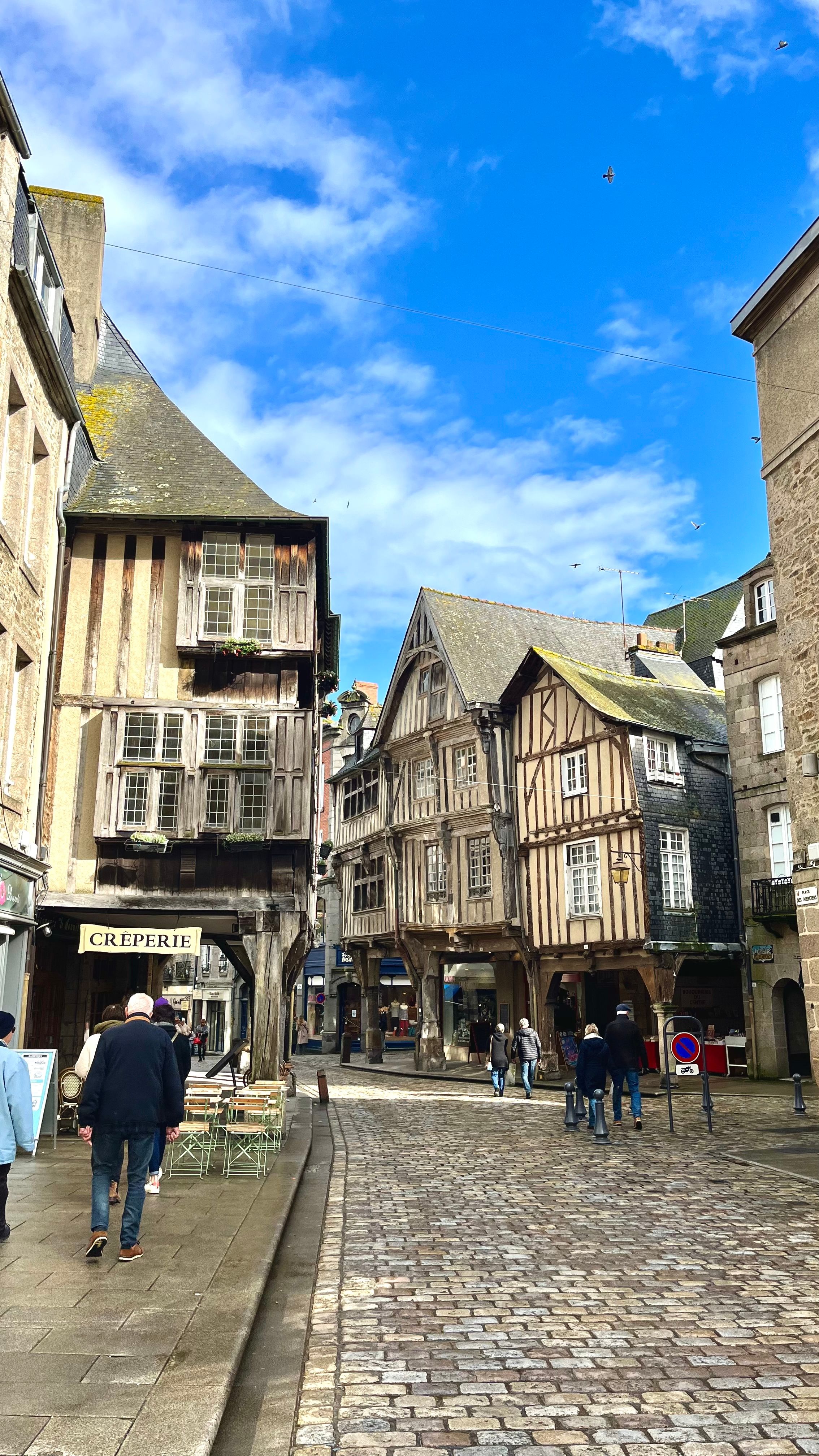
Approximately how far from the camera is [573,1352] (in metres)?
4.85

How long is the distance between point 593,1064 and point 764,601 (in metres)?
13.2

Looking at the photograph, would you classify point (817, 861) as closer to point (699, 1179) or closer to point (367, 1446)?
point (699, 1179)

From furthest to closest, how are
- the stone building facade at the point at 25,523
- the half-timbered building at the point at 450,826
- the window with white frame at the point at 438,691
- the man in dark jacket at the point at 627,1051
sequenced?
1. the window with white frame at the point at 438,691
2. the half-timbered building at the point at 450,826
3. the man in dark jacket at the point at 627,1051
4. the stone building facade at the point at 25,523

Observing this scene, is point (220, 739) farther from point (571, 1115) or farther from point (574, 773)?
point (574, 773)

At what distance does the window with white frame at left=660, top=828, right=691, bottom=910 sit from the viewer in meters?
22.2

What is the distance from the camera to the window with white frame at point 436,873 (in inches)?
1077

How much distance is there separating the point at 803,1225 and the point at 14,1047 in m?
9.21

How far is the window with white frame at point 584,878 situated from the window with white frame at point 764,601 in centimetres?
572

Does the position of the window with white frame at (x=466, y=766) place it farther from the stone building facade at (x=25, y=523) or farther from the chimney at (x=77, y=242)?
the stone building facade at (x=25, y=523)

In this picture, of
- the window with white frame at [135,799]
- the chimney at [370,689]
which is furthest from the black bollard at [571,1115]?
the chimney at [370,689]

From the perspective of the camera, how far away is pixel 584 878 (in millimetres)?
23562

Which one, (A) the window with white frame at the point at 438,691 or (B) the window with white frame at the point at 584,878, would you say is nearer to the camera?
(B) the window with white frame at the point at 584,878

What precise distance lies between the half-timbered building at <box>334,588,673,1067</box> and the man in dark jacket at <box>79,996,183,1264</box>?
62.7ft

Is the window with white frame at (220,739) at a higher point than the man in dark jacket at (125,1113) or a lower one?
higher
